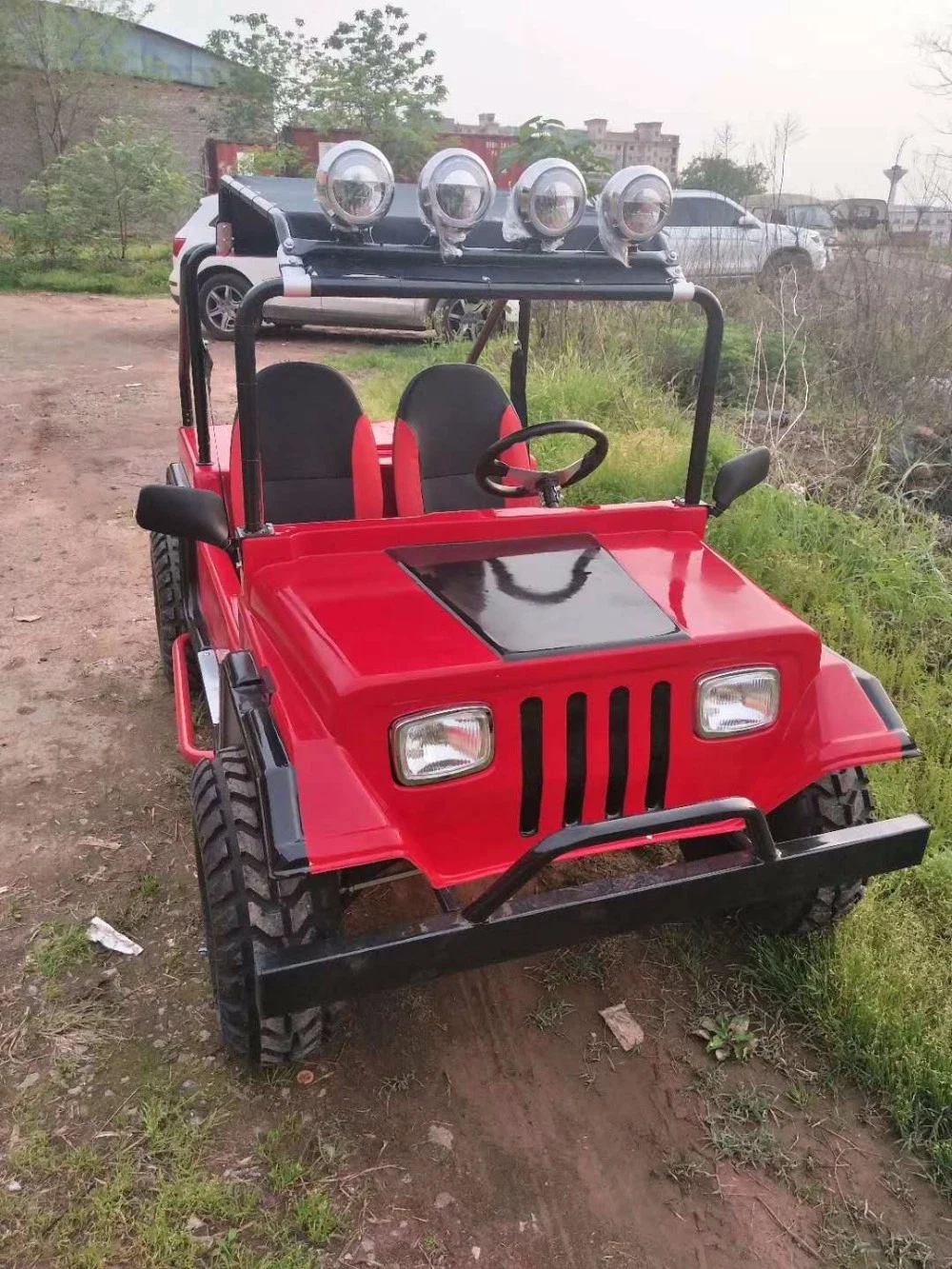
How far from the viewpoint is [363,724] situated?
1978 millimetres

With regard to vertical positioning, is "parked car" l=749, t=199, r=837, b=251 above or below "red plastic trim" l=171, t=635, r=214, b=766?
above

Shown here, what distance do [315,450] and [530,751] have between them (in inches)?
59.8

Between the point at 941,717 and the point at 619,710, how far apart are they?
209 centimetres

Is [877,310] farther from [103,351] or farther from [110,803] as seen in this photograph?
[103,351]

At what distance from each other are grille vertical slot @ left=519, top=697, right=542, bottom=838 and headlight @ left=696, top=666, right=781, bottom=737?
39cm

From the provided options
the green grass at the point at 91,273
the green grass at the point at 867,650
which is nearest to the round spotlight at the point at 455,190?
the green grass at the point at 867,650

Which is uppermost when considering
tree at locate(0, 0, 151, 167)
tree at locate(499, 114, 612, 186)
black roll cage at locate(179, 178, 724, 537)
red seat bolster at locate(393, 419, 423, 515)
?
tree at locate(0, 0, 151, 167)

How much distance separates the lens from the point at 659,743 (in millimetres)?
2186

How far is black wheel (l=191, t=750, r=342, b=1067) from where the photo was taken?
1974 mm

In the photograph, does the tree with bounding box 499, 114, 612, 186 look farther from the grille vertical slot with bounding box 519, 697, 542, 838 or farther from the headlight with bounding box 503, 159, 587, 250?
the grille vertical slot with bounding box 519, 697, 542, 838

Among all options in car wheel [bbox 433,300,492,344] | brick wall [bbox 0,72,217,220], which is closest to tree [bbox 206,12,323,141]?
brick wall [bbox 0,72,217,220]

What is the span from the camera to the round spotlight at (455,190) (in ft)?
6.84

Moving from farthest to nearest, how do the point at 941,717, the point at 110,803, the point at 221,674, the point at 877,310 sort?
1. the point at 877,310
2. the point at 941,717
3. the point at 110,803
4. the point at 221,674

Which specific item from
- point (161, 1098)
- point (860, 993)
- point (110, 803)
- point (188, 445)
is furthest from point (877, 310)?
point (161, 1098)
